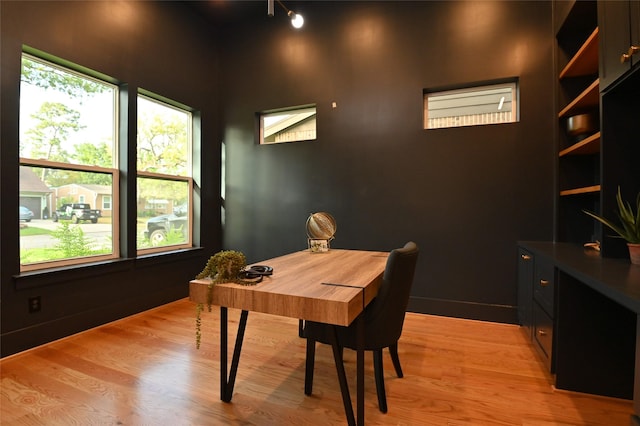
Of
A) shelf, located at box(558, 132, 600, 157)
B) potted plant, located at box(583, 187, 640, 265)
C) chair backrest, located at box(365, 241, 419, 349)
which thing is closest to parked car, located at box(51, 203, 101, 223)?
chair backrest, located at box(365, 241, 419, 349)

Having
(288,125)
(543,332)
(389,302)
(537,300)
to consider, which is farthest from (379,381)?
(288,125)

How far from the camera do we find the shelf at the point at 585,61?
2.16m

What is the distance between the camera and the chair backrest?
1490 mm

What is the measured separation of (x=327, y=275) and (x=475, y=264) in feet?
6.83

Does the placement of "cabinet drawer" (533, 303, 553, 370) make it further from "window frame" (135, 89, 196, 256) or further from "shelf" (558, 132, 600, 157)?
"window frame" (135, 89, 196, 256)

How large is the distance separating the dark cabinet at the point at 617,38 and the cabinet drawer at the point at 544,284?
115cm

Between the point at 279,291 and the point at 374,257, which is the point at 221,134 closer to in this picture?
the point at 374,257

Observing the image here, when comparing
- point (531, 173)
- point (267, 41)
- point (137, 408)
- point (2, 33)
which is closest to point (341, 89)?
point (267, 41)

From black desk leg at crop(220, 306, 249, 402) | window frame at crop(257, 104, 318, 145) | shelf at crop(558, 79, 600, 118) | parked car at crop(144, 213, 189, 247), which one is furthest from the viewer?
window frame at crop(257, 104, 318, 145)

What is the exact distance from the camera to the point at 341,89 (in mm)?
3551

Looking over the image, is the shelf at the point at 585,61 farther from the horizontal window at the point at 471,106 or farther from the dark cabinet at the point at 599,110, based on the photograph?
the horizontal window at the point at 471,106

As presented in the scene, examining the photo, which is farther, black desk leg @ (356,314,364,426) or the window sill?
the window sill

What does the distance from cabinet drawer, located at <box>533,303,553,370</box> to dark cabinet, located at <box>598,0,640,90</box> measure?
1.47m

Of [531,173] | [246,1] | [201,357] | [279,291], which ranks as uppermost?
[246,1]
